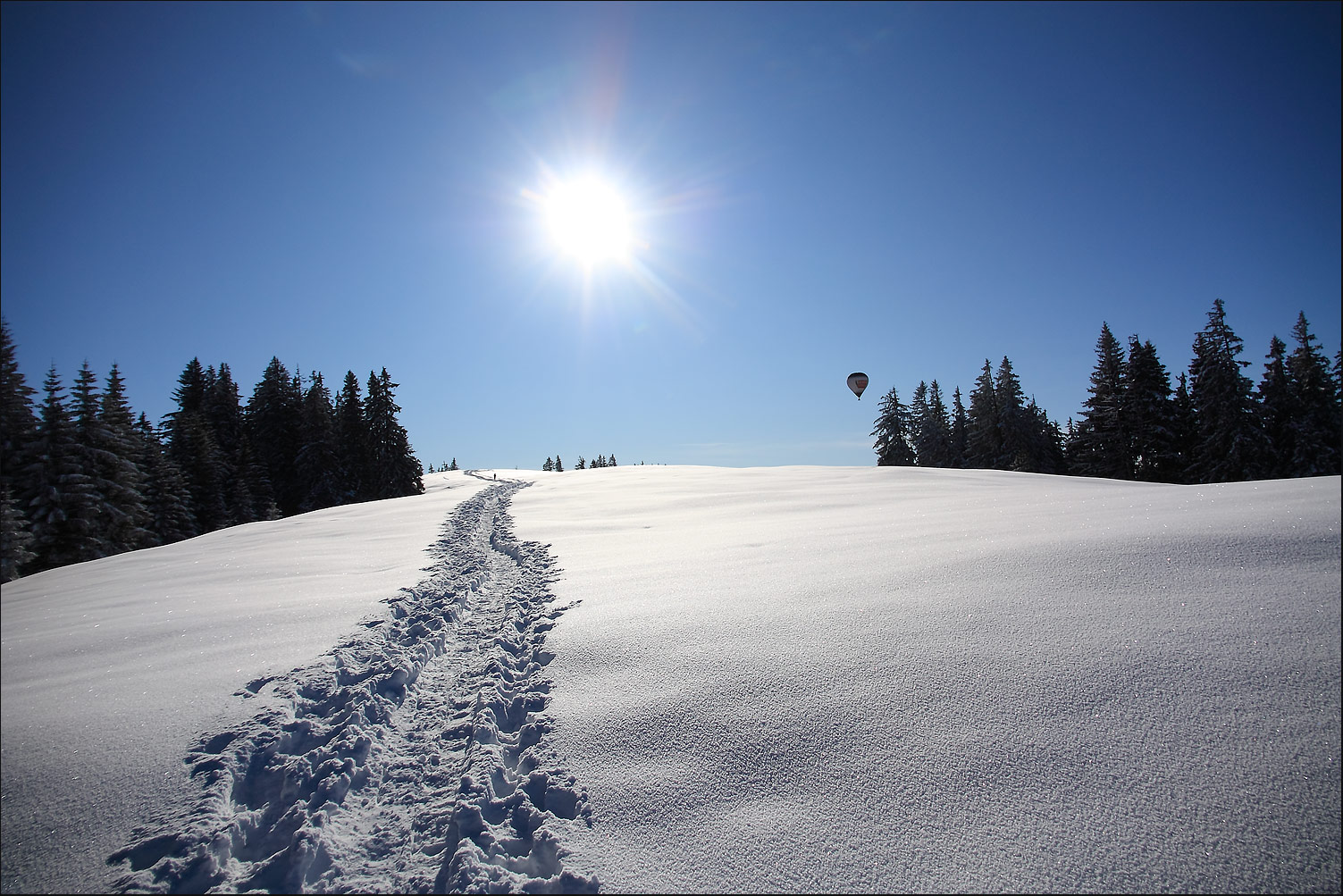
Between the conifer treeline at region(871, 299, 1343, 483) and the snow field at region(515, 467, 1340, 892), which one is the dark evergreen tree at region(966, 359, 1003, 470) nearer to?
the conifer treeline at region(871, 299, 1343, 483)

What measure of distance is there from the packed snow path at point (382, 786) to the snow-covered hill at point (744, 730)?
0.05 feet

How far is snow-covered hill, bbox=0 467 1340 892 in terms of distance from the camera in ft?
5.93

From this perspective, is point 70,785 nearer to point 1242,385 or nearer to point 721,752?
point 721,752

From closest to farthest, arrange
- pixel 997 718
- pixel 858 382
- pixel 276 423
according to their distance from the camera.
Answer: pixel 997 718 < pixel 858 382 < pixel 276 423

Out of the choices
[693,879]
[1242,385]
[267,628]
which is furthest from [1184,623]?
[1242,385]

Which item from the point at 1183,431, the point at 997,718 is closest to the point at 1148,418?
the point at 1183,431

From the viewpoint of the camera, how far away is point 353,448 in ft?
116

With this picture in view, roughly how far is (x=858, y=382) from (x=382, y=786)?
22964mm

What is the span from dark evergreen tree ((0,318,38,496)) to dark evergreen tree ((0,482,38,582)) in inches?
6.7

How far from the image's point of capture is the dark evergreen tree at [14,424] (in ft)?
13.4

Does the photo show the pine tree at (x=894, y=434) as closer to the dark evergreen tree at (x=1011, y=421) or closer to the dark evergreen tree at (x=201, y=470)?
the dark evergreen tree at (x=1011, y=421)

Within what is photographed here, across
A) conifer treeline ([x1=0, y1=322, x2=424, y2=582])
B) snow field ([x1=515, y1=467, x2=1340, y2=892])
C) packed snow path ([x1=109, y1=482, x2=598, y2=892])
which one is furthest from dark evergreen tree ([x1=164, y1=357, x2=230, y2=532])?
snow field ([x1=515, y1=467, x2=1340, y2=892])

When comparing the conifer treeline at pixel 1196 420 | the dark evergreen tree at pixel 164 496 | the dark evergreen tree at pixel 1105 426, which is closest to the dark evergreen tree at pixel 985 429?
the conifer treeline at pixel 1196 420

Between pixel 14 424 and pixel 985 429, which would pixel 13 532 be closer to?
pixel 14 424
